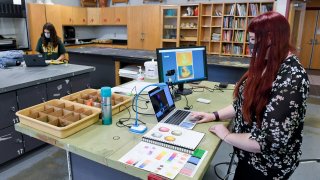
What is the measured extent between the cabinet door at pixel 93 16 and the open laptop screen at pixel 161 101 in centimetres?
642

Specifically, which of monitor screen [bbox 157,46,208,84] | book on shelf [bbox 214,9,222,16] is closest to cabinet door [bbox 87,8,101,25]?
book on shelf [bbox 214,9,222,16]

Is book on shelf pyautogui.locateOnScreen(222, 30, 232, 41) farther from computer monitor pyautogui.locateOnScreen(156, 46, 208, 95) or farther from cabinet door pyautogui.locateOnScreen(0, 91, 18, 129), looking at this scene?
cabinet door pyautogui.locateOnScreen(0, 91, 18, 129)

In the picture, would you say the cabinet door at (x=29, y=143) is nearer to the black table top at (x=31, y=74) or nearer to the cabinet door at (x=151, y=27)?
the black table top at (x=31, y=74)

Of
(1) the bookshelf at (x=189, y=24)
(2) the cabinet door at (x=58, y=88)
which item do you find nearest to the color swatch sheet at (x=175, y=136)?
(2) the cabinet door at (x=58, y=88)

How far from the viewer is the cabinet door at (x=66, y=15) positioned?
6.51 meters

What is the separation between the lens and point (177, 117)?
1.64 meters

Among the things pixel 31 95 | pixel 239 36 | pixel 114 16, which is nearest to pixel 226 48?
pixel 239 36

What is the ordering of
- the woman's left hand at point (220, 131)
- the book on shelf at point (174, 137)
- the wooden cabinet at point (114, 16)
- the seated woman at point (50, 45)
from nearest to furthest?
the book on shelf at point (174, 137), the woman's left hand at point (220, 131), the seated woman at point (50, 45), the wooden cabinet at point (114, 16)

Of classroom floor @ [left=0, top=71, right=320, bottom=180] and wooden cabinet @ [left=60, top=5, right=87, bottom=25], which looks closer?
classroom floor @ [left=0, top=71, right=320, bottom=180]

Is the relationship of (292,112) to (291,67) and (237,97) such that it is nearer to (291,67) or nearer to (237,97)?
(291,67)

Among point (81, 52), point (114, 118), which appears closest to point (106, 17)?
point (81, 52)

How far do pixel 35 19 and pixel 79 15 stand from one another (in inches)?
61.8

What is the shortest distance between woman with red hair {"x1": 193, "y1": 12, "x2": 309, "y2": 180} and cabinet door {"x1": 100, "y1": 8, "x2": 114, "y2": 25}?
6.69m

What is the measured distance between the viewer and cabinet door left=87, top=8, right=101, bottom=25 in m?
7.43
